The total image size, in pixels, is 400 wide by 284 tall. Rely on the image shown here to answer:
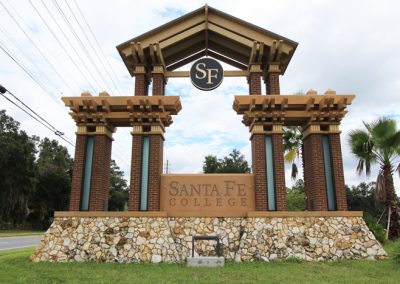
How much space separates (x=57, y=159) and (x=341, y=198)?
54.9m

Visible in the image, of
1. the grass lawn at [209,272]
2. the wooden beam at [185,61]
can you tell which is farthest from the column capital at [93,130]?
the grass lawn at [209,272]

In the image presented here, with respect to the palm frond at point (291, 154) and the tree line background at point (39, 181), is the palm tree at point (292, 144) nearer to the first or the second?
the palm frond at point (291, 154)

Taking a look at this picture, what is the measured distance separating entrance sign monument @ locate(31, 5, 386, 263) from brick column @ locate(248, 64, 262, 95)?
4 centimetres

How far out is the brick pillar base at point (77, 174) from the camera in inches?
503

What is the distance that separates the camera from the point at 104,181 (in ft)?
44.2

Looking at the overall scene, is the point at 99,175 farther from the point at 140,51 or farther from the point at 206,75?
the point at 206,75

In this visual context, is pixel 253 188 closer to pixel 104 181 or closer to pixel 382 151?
pixel 104 181

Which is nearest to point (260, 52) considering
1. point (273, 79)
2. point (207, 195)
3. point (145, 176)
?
point (273, 79)

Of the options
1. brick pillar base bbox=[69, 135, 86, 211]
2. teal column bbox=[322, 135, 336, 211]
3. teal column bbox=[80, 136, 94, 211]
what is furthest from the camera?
teal column bbox=[80, 136, 94, 211]

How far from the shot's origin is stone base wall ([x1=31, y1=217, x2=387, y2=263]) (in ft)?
36.9

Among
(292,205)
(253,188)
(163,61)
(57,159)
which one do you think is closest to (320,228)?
(253,188)

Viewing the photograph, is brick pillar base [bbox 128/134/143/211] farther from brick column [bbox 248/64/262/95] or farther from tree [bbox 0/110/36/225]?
tree [bbox 0/110/36/225]

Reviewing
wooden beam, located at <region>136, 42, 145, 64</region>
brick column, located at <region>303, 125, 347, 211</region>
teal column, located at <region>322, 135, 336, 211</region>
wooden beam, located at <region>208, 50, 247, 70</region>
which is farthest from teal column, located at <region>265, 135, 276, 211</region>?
wooden beam, located at <region>136, 42, 145, 64</region>

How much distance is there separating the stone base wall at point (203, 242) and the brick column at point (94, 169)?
0.87 meters
